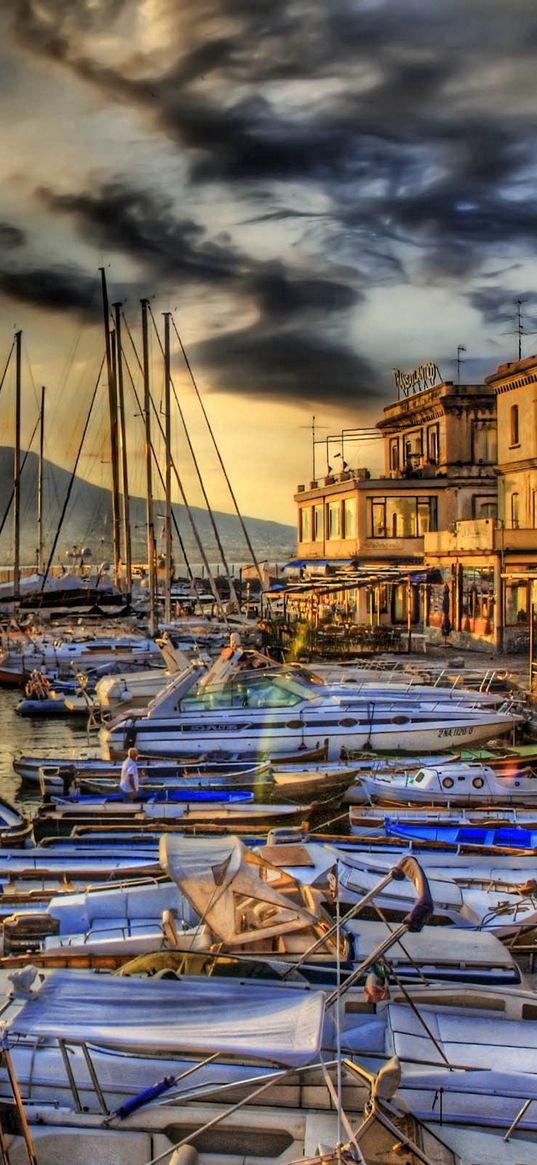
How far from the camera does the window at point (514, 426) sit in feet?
154

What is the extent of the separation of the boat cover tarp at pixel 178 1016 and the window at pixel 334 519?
52432mm

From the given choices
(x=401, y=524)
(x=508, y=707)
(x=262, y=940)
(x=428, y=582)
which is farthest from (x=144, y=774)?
(x=401, y=524)

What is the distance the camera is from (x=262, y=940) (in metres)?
11.3

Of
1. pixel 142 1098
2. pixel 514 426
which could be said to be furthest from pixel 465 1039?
pixel 514 426

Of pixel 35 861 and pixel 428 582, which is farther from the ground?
pixel 428 582

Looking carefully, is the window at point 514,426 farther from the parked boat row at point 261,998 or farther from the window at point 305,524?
the parked boat row at point 261,998

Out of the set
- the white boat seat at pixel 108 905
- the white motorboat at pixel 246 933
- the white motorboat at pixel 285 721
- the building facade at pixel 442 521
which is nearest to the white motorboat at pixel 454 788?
the white motorboat at pixel 285 721

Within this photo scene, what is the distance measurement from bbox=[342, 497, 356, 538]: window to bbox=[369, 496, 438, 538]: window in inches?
46.1

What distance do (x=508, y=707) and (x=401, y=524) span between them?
2943cm

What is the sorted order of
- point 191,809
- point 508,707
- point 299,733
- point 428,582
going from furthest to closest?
1. point 428,582
2. point 508,707
3. point 299,733
4. point 191,809

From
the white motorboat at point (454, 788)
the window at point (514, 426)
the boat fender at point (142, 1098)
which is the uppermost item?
the window at point (514, 426)

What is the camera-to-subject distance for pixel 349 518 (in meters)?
59.3

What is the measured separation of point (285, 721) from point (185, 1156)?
756 inches

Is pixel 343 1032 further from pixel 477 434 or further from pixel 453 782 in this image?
pixel 477 434
